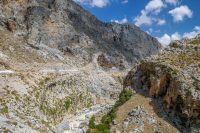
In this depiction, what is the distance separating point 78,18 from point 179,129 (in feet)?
409

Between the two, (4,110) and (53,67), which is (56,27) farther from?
(4,110)

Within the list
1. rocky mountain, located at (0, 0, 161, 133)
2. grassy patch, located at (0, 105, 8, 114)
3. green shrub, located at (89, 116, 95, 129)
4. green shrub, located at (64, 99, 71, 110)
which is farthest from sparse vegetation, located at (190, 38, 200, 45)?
grassy patch, located at (0, 105, 8, 114)

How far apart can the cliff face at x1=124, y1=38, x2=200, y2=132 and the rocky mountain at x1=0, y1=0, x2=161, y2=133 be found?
1190 centimetres

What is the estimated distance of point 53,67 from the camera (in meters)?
123

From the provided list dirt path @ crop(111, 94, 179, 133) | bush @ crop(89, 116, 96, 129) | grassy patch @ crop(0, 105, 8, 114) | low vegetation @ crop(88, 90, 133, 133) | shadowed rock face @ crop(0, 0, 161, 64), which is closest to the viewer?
dirt path @ crop(111, 94, 179, 133)

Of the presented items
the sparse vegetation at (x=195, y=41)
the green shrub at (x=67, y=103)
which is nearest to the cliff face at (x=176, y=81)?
the sparse vegetation at (x=195, y=41)

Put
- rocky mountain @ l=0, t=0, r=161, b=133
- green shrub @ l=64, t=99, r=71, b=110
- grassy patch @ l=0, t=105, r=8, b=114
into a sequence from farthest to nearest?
green shrub @ l=64, t=99, r=71, b=110 → rocky mountain @ l=0, t=0, r=161, b=133 → grassy patch @ l=0, t=105, r=8, b=114

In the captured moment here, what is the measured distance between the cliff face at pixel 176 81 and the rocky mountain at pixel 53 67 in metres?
11.9

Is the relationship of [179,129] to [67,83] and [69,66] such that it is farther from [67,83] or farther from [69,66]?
[69,66]

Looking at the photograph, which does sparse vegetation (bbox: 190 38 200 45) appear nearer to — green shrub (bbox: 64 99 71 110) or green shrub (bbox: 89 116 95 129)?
green shrub (bbox: 89 116 95 129)

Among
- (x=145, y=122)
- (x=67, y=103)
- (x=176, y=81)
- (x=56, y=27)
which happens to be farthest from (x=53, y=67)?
(x=176, y=81)

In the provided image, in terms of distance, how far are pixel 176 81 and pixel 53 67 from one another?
60318mm

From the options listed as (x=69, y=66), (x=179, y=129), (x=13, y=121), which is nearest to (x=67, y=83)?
(x=69, y=66)

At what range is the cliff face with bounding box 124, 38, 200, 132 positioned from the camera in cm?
6669
